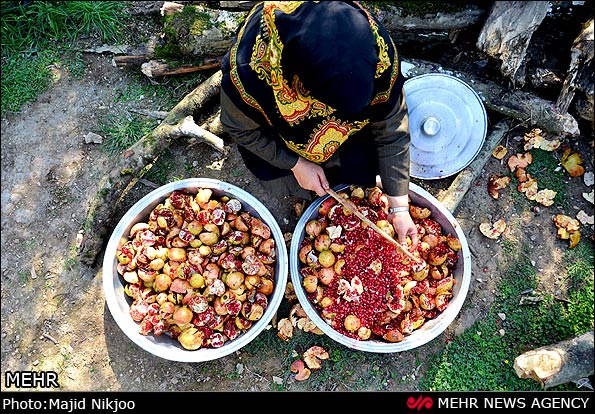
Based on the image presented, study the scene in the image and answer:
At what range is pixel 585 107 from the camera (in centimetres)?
328

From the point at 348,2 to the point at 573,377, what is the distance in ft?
8.86

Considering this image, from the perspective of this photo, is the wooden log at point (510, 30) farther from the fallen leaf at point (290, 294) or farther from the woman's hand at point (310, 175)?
the fallen leaf at point (290, 294)

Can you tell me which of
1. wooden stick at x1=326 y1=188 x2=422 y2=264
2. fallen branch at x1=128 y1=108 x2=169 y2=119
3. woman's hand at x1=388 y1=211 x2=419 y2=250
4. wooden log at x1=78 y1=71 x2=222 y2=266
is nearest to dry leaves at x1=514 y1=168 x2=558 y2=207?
woman's hand at x1=388 y1=211 x2=419 y2=250

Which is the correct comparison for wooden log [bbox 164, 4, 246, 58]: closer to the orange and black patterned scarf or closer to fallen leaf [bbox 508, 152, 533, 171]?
the orange and black patterned scarf

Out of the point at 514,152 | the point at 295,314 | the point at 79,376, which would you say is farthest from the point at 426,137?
the point at 79,376

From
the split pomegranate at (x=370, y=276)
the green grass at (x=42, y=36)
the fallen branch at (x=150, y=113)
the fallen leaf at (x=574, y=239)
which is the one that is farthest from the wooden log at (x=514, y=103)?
the green grass at (x=42, y=36)

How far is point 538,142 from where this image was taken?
3.48 meters

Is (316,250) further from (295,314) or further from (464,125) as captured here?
(464,125)

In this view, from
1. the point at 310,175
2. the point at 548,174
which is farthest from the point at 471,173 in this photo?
the point at 310,175

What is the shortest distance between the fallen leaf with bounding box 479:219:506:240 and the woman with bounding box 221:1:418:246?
29.2 inches

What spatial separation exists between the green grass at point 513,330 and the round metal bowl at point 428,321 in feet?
1.54

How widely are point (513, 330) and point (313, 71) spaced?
2.53 metres

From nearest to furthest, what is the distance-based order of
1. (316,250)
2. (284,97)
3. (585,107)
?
1. (284,97)
2. (316,250)
3. (585,107)

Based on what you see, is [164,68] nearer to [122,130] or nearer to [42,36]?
[122,130]
